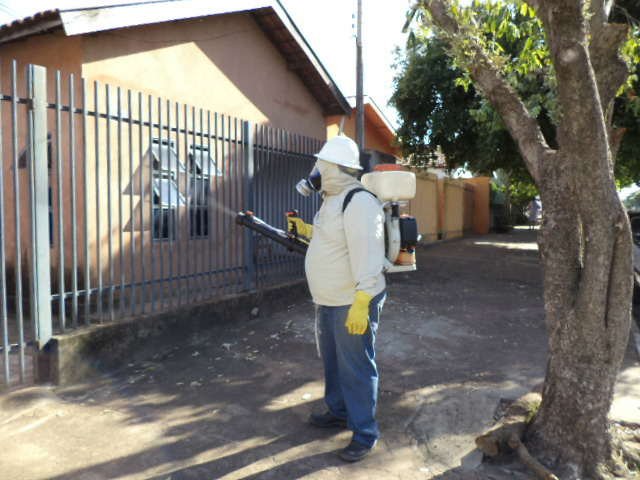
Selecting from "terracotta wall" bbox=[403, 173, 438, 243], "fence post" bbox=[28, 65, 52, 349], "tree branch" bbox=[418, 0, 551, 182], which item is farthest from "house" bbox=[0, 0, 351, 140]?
"tree branch" bbox=[418, 0, 551, 182]

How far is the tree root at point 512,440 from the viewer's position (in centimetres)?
271

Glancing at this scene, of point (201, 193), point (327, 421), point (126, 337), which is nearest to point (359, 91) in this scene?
point (201, 193)

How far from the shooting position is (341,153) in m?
3.12

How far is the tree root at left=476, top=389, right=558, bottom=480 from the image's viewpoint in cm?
271

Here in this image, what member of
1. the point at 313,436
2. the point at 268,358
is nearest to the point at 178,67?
the point at 268,358

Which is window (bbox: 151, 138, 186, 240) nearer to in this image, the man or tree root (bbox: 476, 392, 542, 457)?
the man

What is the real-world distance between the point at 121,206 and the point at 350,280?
2.39 meters

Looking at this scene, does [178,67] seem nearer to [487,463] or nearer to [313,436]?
[313,436]

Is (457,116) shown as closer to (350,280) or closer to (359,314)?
(350,280)

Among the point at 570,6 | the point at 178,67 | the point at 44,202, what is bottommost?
the point at 44,202

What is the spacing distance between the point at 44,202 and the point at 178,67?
4246 mm

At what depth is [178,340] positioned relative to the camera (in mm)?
4949

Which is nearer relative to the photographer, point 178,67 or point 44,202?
point 44,202

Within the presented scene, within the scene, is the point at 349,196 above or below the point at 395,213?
above
